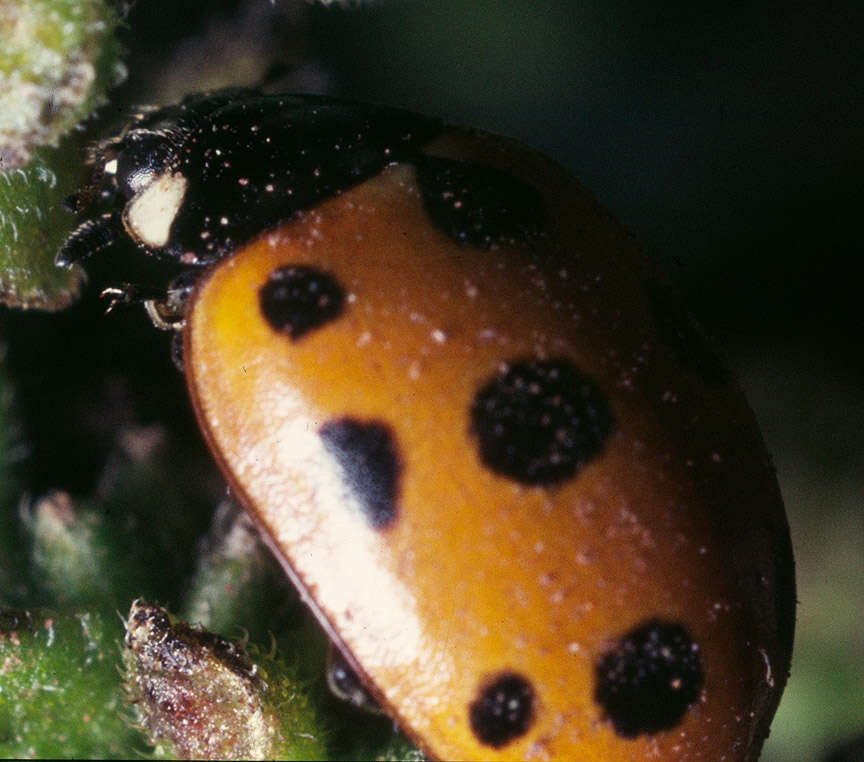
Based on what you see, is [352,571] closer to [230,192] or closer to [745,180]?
[230,192]

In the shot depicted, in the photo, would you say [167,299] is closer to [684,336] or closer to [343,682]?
[343,682]

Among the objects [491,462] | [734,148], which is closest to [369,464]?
[491,462]

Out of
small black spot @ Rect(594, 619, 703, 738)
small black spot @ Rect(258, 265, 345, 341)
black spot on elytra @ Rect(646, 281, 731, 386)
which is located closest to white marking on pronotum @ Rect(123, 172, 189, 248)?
small black spot @ Rect(258, 265, 345, 341)

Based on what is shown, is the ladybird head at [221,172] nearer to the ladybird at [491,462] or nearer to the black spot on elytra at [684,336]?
the ladybird at [491,462]

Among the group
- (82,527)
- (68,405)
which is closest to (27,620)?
(82,527)

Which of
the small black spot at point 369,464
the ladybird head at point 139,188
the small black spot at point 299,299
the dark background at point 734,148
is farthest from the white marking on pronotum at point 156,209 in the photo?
the small black spot at point 369,464
